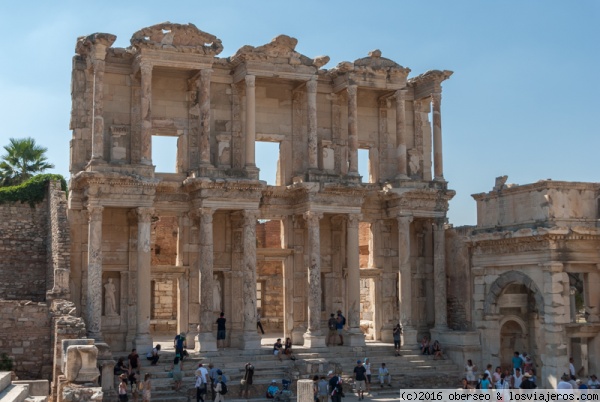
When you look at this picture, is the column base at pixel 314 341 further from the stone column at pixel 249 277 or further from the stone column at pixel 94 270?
the stone column at pixel 94 270

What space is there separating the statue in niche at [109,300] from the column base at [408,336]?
9.76 meters

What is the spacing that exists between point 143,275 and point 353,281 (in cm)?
715

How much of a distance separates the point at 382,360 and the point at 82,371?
11.7m

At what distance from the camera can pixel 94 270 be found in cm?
2553

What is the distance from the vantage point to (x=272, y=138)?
29.6m

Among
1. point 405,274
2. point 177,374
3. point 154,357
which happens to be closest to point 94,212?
point 154,357

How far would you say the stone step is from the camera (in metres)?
16.0

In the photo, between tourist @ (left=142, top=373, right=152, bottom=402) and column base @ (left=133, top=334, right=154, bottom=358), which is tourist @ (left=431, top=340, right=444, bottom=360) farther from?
tourist @ (left=142, top=373, right=152, bottom=402)

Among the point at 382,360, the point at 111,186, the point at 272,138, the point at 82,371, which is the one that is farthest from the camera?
the point at 272,138

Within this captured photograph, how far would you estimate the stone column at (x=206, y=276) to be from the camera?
A: 26594 mm

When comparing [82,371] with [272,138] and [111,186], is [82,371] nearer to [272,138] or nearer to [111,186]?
[111,186]

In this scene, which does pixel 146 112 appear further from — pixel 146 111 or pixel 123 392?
pixel 123 392

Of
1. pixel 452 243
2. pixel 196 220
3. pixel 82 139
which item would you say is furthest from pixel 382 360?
pixel 82 139

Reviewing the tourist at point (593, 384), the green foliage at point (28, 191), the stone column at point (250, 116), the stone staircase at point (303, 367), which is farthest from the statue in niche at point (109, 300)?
the tourist at point (593, 384)
